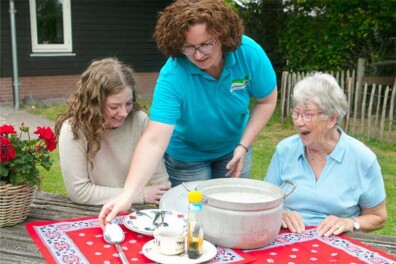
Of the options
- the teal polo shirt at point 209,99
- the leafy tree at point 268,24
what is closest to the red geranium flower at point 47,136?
the teal polo shirt at point 209,99

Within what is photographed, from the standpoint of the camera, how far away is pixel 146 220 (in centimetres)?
174

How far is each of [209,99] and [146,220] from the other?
676mm

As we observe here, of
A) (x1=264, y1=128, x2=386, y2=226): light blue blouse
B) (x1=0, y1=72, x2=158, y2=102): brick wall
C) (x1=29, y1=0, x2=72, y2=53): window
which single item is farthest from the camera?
(x1=29, y1=0, x2=72, y2=53): window

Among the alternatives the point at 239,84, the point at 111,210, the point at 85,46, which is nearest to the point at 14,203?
the point at 111,210

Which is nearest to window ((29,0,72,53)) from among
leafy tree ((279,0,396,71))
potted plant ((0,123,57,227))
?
leafy tree ((279,0,396,71))

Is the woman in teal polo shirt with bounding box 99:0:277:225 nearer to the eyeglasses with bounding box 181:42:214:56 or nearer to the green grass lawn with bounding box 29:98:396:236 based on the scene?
the eyeglasses with bounding box 181:42:214:56

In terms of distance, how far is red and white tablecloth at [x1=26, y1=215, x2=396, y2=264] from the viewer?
1501 millimetres

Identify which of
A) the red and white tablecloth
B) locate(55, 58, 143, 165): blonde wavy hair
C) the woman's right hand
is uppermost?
locate(55, 58, 143, 165): blonde wavy hair

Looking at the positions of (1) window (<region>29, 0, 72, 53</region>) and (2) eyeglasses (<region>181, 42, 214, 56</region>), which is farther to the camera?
(1) window (<region>29, 0, 72, 53</region>)

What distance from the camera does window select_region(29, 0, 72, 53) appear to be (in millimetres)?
9633

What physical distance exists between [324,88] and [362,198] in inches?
18.5

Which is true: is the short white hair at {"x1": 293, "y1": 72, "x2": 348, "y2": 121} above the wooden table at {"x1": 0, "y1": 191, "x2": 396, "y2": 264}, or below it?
above

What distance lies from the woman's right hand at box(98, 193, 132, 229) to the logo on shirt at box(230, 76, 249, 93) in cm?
76

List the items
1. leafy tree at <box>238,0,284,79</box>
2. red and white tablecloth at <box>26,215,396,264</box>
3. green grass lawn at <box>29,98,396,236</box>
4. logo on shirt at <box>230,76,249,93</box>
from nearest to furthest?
red and white tablecloth at <box>26,215,396,264</box>
logo on shirt at <box>230,76,249,93</box>
green grass lawn at <box>29,98,396,236</box>
leafy tree at <box>238,0,284,79</box>
